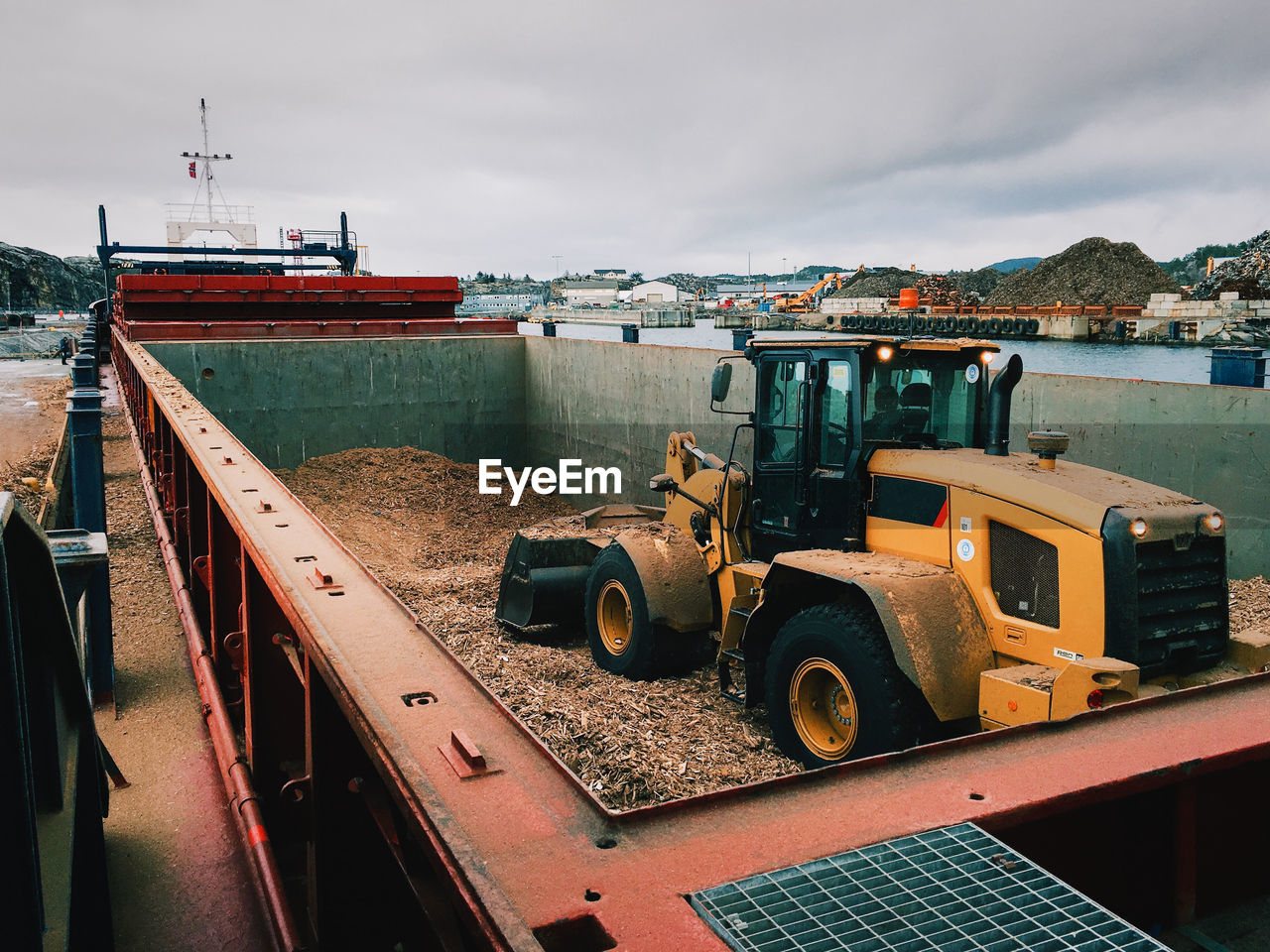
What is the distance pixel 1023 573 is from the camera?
4906 millimetres

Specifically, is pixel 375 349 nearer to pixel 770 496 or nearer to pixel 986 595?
pixel 770 496

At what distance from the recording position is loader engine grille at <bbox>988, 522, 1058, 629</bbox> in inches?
188

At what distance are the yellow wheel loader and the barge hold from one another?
Result: 196cm

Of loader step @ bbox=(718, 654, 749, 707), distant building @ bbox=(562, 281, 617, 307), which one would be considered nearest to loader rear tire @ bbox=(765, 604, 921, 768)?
loader step @ bbox=(718, 654, 749, 707)

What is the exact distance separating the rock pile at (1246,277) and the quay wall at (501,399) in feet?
158

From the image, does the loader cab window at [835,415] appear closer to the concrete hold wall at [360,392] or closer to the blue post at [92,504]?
the blue post at [92,504]

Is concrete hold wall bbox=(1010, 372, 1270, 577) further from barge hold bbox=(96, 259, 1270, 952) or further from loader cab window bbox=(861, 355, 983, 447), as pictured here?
barge hold bbox=(96, 259, 1270, 952)

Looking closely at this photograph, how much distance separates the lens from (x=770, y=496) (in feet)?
21.8

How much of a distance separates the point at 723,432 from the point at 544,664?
6.26 meters

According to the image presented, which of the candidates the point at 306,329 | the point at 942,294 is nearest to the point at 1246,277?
the point at 942,294

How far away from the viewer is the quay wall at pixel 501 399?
30.6 ft

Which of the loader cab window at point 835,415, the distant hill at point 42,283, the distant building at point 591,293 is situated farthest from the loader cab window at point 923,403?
the distant building at point 591,293

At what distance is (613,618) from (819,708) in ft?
8.57

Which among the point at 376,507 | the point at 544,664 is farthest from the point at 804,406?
the point at 376,507
